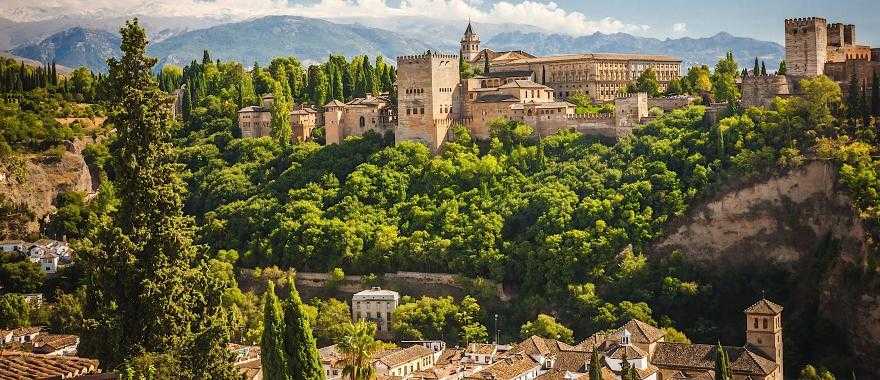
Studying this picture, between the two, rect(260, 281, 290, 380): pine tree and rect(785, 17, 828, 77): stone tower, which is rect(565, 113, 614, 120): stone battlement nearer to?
rect(785, 17, 828, 77): stone tower

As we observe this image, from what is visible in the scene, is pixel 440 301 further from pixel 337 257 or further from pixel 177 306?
pixel 177 306

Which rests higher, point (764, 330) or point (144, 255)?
point (144, 255)

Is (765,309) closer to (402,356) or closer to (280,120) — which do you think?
(402,356)

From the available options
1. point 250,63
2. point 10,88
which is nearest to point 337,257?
point 10,88

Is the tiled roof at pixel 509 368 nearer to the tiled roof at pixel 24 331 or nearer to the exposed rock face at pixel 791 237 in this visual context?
the exposed rock face at pixel 791 237

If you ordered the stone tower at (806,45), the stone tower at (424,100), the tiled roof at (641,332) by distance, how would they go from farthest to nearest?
the stone tower at (424,100) → the stone tower at (806,45) → the tiled roof at (641,332)

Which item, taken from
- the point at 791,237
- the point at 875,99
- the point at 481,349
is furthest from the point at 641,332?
the point at 875,99

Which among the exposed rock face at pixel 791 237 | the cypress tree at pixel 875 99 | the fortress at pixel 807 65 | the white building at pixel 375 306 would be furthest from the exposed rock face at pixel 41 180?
the cypress tree at pixel 875 99
